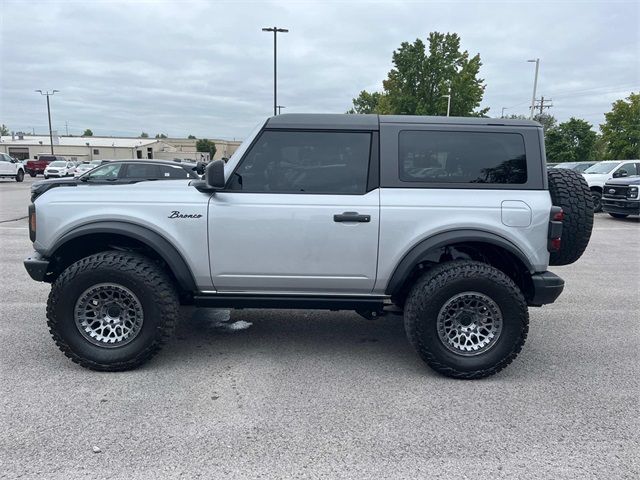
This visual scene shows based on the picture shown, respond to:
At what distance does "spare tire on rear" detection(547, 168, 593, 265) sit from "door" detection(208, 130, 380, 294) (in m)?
1.53

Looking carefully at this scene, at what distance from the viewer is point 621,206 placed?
13.9 m

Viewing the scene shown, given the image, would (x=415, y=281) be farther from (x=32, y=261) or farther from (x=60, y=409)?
(x=32, y=261)

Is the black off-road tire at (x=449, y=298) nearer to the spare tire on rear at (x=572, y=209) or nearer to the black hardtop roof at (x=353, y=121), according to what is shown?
the spare tire on rear at (x=572, y=209)

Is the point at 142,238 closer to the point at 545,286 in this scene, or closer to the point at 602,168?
the point at 545,286

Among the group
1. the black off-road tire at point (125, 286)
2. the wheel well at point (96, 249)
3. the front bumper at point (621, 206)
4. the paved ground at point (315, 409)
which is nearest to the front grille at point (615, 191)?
the front bumper at point (621, 206)

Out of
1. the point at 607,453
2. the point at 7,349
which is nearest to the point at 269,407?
the point at 607,453

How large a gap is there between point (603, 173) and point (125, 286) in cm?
1746

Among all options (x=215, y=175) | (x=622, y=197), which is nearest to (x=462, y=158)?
(x=215, y=175)

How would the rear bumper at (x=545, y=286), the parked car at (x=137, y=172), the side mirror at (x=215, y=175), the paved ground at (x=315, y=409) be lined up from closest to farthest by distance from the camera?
the paved ground at (x=315, y=409) < the side mirror at (x=215, y=175) < the rear bumper at (x=545, y=286) < the parked car at (x=137, y=172)

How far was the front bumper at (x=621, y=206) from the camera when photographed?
44.1 ft

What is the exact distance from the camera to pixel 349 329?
15.6 feet

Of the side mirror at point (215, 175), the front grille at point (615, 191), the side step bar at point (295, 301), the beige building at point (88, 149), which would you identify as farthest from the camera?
the beige building at point (88, 149)

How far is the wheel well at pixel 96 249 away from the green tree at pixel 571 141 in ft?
130

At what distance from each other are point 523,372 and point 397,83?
3558 centimetres
